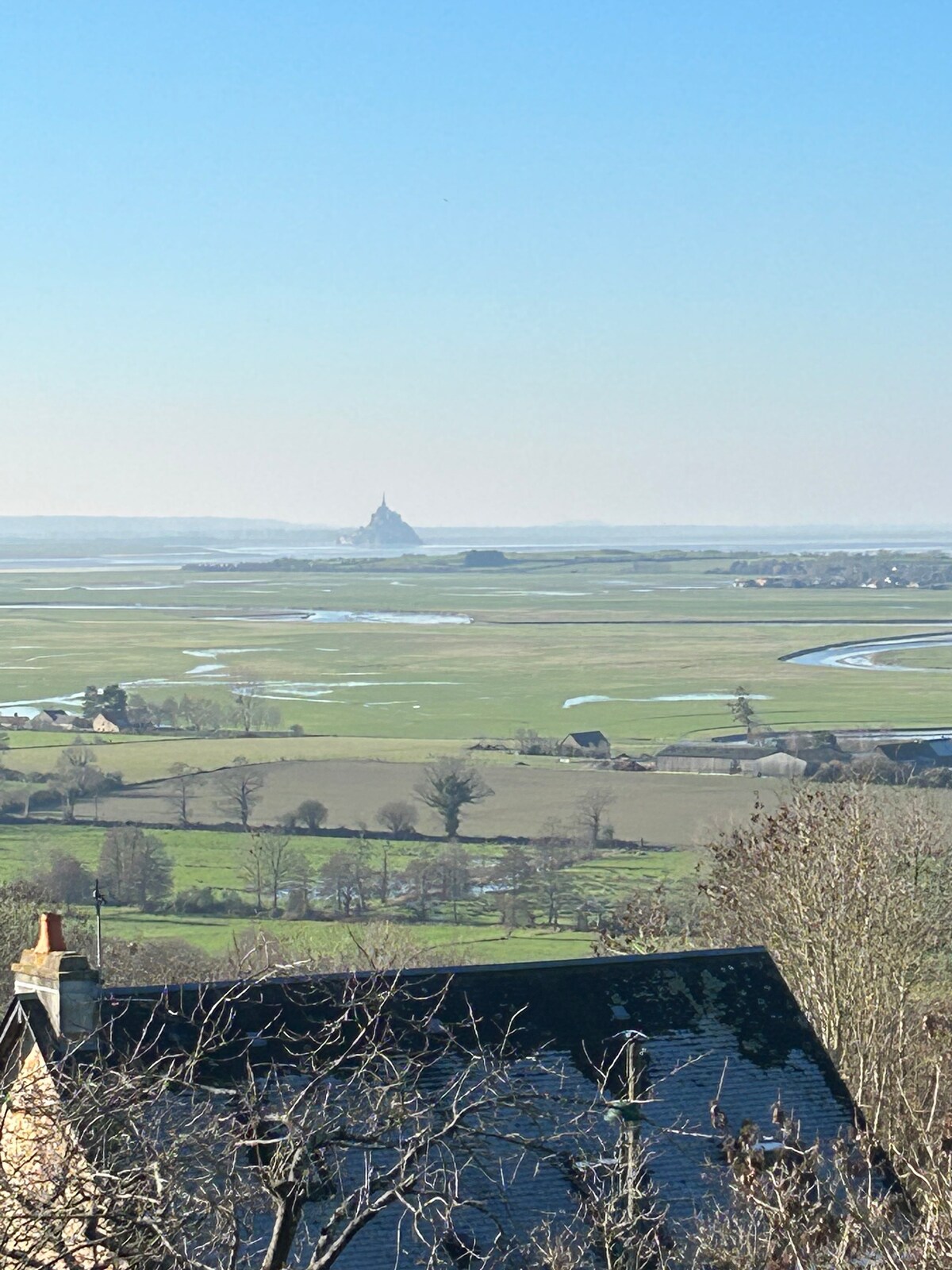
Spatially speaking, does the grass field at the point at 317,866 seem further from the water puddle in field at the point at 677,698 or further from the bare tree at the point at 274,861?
the water puddle in field at the point at 677,698

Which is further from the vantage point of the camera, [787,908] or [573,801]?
[573,801]

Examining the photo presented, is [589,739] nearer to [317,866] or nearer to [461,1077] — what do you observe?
[317,866]

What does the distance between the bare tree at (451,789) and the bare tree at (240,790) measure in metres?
6.56

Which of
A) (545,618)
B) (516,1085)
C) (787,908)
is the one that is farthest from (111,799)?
(545,618)

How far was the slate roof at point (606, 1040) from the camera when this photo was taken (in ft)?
44.8

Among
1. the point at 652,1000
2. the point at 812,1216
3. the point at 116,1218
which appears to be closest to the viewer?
the point at 116,1218

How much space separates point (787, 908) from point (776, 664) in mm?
110706

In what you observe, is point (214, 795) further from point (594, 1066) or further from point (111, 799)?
point (594, 1066)

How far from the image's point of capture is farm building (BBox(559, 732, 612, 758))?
283 ft

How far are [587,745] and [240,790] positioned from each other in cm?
2039

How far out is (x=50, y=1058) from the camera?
12961mm

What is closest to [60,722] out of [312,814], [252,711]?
[252,711]

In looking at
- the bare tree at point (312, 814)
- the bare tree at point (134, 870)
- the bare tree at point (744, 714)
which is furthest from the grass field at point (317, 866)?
the bare tree at point (744, 714)

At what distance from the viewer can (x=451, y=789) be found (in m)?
70.2
